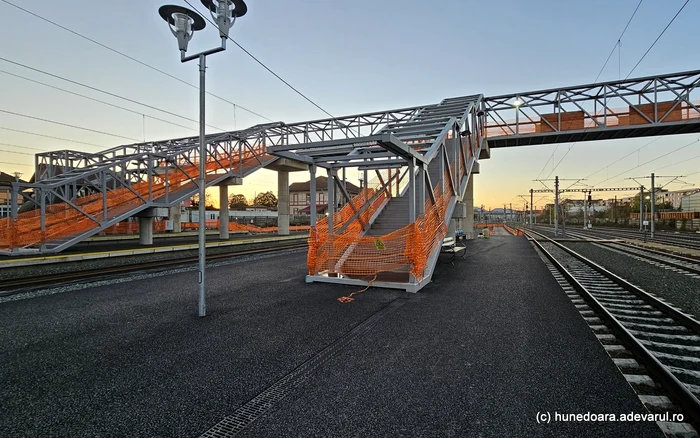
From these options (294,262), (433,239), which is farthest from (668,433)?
(294,262)

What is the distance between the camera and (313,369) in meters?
4.14

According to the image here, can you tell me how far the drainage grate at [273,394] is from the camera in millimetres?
2965

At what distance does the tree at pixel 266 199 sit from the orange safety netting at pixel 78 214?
81.8 metres

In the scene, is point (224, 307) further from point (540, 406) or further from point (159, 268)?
point (159, 268)

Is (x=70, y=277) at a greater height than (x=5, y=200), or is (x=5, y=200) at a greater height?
(x=5, y=200)

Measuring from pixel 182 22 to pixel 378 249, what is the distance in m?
6.87

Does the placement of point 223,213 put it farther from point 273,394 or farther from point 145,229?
point 273,394

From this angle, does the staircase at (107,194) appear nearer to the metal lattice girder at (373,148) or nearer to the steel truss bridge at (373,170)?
the steel truss bridge at (373,170)

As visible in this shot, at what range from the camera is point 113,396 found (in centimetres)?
355

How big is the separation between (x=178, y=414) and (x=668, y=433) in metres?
4.32

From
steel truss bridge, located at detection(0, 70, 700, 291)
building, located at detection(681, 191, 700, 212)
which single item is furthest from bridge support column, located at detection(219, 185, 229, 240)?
building, located at detection(681, 191, 700, 212)

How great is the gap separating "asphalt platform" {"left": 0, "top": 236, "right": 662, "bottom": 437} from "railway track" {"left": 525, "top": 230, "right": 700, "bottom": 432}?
0.29m

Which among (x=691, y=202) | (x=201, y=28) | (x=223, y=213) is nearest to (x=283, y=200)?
(x=223, y=213)

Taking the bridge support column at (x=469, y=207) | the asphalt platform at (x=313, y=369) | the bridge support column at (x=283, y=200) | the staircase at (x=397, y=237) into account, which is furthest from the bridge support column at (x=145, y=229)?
the bridge support column at (x=469, y=207)
